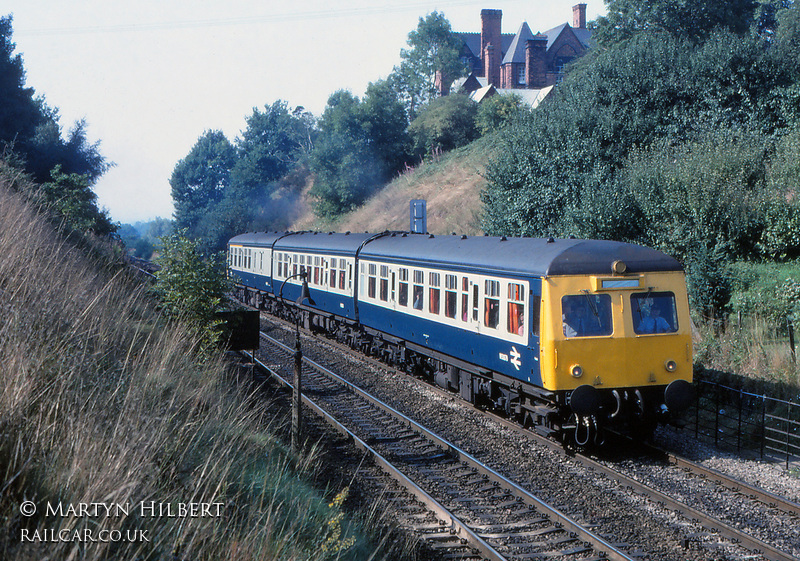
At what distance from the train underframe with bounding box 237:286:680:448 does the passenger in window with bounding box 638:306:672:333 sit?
2.83 ft

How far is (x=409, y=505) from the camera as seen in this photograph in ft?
28.3

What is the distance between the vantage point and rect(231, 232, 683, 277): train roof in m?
10.2

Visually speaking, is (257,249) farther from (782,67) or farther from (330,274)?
(782,67)

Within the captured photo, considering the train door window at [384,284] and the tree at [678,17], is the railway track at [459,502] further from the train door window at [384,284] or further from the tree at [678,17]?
the tree at [678,17]

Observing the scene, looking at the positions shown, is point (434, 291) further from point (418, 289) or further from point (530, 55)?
point (530, 55)

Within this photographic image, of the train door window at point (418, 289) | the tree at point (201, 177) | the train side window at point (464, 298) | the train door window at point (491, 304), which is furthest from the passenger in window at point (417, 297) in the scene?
the tree at point (201, 177)

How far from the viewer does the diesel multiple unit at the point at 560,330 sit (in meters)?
10.0

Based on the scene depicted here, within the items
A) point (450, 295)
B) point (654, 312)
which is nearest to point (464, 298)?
point (450, 295)

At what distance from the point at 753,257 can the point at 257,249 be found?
19367 mm

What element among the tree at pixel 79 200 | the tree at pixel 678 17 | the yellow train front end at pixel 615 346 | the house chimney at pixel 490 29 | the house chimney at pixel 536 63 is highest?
the house chimney at pixel 490 29

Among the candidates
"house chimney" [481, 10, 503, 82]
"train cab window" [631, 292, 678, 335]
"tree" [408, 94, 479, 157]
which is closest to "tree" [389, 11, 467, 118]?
"house chimney" [481, 10, 503, 82]

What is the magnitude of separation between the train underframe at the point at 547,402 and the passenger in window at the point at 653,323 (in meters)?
0.86

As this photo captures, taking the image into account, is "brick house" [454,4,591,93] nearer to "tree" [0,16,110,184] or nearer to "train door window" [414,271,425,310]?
"tree" [0,16,110,184]

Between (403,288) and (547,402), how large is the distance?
5768 mm
